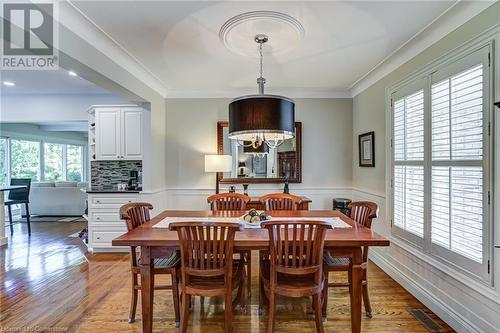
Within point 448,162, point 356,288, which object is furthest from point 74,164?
point 448,162

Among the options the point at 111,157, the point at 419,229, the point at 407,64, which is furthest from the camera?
the point at 111,157

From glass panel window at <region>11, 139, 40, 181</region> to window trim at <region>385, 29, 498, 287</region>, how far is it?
29.9ft

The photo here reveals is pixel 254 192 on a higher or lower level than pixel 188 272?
higher

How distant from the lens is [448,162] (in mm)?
2459

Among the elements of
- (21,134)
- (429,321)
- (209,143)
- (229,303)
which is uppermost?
(21,134)

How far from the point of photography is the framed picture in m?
4.08

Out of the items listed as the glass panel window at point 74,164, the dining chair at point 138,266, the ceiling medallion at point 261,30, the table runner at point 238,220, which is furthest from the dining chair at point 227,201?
the glass panel window at point 74,164

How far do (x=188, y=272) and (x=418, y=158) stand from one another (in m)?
2.48

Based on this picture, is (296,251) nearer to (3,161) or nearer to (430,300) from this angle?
(430,300)

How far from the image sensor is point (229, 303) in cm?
217

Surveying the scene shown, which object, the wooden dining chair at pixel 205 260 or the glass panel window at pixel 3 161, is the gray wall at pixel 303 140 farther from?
the glass panel window at pixel 3 161

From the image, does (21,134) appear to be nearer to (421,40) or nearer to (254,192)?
(254,192)

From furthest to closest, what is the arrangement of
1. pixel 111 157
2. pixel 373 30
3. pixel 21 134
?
pixel 21 134 → pixel 111 157 → pixel 373 30

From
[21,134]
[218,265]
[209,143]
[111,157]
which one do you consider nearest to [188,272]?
[218,265]
